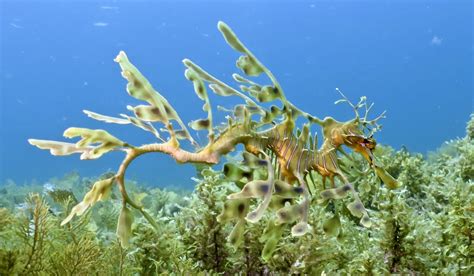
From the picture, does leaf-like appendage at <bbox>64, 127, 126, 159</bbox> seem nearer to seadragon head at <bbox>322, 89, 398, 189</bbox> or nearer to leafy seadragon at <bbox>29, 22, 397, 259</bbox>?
leafy seadragon at <bbox>29, 22, 397, 259</bbox>

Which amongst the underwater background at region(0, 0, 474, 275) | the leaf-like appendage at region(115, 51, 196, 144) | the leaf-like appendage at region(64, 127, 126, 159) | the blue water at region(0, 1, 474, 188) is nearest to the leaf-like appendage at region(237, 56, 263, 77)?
the leaf-like appendage at region(115, 51, 196, 144)

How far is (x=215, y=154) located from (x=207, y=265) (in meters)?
1.13

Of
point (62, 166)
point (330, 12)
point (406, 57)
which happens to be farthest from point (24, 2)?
point (406, 57)

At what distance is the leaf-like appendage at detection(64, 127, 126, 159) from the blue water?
28.8m

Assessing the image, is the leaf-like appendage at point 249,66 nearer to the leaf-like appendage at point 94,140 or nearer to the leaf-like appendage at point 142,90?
the leaf-like appendage at point 142,90

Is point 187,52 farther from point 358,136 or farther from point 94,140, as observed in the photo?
point 94,140

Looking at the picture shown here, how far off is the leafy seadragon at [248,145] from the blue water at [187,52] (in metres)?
28.7

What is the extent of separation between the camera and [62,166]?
37375 mm

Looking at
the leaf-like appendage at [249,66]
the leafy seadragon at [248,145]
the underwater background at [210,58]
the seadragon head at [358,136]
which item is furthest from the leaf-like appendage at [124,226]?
the underwater background at [210,58]

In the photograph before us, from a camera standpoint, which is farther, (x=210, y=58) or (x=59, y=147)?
(x=210, y=58)

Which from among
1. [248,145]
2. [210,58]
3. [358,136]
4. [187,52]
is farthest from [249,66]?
[210,58]

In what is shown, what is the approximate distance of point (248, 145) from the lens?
1293mm

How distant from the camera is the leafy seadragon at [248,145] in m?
1.11

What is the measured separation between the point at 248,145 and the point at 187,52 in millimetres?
34342
